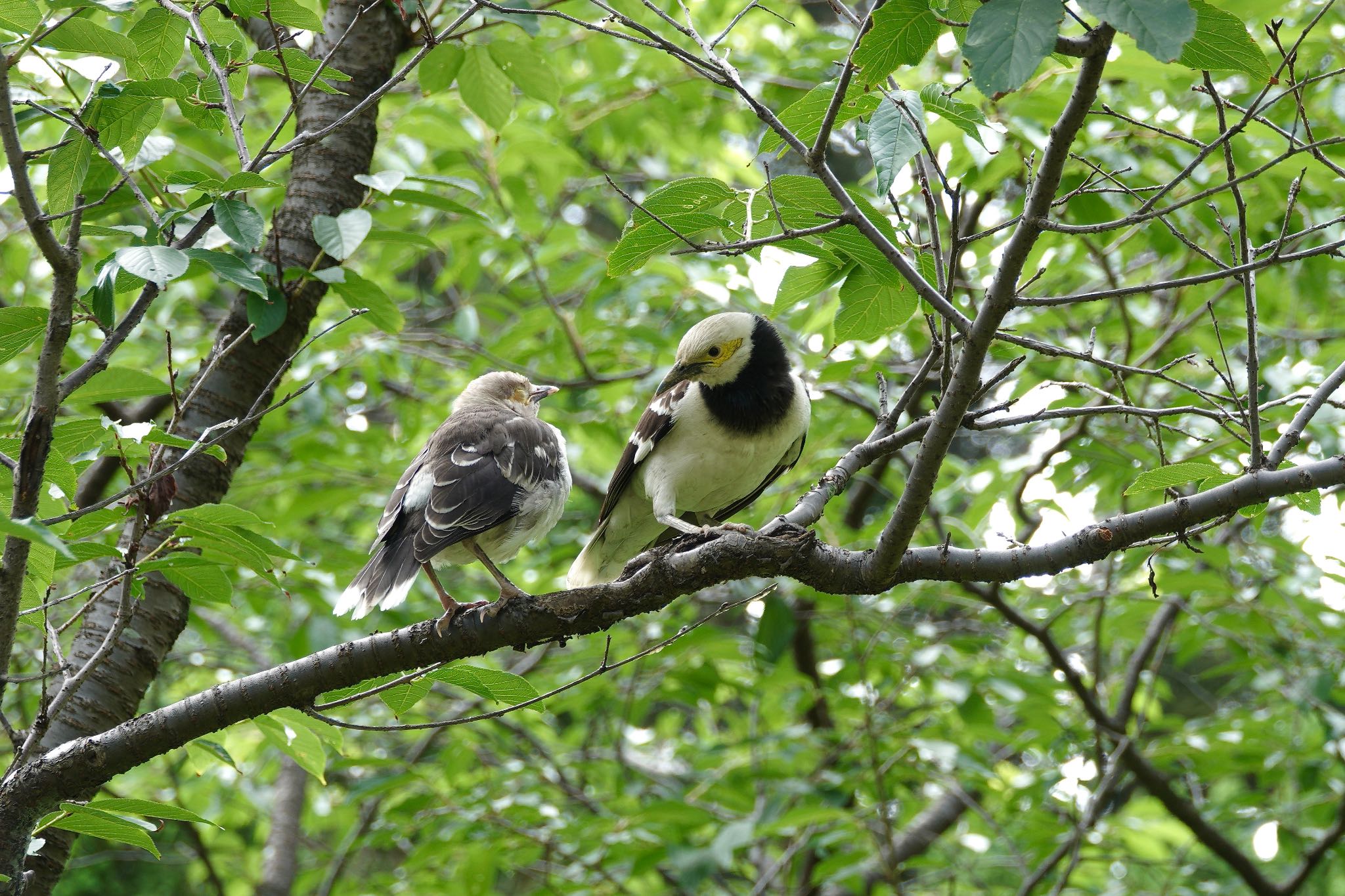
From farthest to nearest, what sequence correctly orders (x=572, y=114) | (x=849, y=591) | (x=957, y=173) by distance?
Answer: (x=572, y=114)
(x=957, y=173)
(x=849, y=591)

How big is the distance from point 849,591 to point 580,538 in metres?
4.85

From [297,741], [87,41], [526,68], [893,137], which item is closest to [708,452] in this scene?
[526,68]

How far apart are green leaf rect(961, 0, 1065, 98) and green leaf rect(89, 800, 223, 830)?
200cm

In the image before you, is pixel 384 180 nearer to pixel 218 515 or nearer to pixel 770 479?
pixel 218 515

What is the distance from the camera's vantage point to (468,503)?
152 inches

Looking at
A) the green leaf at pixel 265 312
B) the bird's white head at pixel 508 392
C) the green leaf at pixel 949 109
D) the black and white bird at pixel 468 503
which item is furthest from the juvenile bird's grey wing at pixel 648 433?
the green leaf at pixel 949 109

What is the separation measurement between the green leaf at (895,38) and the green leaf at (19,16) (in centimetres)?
165

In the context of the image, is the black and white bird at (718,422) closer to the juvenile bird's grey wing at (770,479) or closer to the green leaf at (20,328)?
the juvenile bird's grey wing at (770,479)

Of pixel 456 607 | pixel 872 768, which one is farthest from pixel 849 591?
pixel 872 768

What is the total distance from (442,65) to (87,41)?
67.5 inches

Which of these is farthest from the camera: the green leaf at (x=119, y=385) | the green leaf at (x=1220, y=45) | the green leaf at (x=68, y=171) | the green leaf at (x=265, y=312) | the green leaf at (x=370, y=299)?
the green leaf at (x=370, y=299)

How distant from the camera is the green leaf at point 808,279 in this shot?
9.08 feet

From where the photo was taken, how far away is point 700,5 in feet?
23.7

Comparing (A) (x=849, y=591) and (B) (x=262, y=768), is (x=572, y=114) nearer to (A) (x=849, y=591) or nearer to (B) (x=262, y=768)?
(A) (x=849, y=591)
